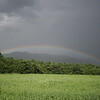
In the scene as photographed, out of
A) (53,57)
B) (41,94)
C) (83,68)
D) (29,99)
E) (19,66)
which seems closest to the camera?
(29,99)

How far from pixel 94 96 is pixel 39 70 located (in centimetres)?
1420

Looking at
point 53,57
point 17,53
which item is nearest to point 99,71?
point 53,57

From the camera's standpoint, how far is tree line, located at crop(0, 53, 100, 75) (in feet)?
65.3

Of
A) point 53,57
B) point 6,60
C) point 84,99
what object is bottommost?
point 84,99

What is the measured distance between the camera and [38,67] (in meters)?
20.7

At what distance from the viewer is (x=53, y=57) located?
155 ft

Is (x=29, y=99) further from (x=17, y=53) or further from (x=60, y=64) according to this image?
(x=17, y=53)

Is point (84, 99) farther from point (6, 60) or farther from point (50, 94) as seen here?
point (6, 60)

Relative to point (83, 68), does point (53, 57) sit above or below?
above

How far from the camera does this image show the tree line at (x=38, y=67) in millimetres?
19891

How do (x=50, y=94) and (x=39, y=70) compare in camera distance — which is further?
(x=39, y=70)

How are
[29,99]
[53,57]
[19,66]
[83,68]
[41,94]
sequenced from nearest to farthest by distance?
[29,99] < [41,94] < [19,66] < [83,68] < [53,57]

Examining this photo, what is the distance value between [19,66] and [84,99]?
14555 mm

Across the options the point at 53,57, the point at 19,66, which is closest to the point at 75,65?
the point at 19,66
